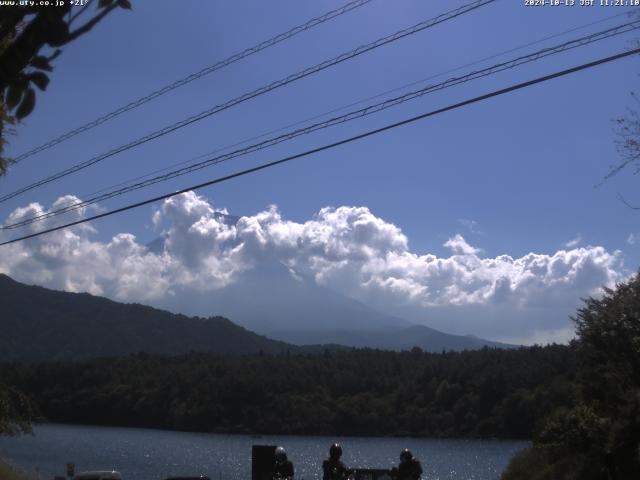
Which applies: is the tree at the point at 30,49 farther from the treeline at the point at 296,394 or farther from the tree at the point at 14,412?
the treeline at the point at 296,394

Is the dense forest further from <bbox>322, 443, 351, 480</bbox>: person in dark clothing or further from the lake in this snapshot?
<bbox>322, 443, 351, 480</bbox>: person in dark clothing

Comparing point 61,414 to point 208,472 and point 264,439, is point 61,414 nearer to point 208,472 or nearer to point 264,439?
point 264,439

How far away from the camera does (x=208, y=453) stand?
79.8m

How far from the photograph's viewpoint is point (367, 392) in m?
114

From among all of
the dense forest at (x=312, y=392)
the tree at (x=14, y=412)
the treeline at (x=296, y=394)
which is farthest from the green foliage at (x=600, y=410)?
the treeline at (x=296, y=394)

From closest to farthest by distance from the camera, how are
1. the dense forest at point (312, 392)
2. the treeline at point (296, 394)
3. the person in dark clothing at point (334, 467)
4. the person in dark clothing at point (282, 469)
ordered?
the person in dark clothing at point (334, 467)
the person in dark clothing at point (282, 469)
the dense forest at point (312, 392)
the treeline at point (296, 394)

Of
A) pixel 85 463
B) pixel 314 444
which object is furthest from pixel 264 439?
pixel 85 463

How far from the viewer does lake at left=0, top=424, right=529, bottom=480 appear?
62.0 meters

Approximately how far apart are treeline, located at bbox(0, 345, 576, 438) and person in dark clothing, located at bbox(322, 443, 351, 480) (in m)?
86.1

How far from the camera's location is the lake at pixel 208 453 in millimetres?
62031

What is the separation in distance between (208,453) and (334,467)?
70.8 metres

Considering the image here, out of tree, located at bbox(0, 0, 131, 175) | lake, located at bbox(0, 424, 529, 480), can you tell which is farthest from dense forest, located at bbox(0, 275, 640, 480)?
tree, located at bbox(0, 0, 131, 175)

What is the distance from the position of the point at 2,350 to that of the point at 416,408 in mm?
117146

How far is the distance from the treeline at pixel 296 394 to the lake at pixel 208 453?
3.68m
